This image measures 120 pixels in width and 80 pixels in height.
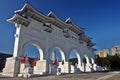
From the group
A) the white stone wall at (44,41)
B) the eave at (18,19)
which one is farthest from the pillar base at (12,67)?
the eave at (18,19)

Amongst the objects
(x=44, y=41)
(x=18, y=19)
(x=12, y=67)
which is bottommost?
(x=12, y=67)

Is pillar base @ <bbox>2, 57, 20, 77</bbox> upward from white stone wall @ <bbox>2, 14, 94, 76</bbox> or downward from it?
downward

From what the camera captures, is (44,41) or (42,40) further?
(44,41)

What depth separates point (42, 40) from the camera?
830 inches

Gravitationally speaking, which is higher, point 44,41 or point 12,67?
point 44,41

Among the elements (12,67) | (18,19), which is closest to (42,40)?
(18,19)

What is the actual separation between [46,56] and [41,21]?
17.7 ft

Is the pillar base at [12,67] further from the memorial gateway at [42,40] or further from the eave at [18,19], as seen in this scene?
the eave at [18,19]

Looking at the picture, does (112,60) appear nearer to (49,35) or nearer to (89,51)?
(89,51)

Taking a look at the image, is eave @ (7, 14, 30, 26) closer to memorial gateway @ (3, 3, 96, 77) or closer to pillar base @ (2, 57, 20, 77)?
memorial gateway @ (3, 3, 96, 77)

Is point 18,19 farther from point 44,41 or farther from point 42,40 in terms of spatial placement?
point 44,41

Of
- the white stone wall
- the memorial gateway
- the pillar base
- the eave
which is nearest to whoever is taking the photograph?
the pillar base

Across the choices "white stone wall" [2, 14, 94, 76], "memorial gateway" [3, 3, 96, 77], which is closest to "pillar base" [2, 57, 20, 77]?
"memorial gateway" [3, 3, 96, 77]

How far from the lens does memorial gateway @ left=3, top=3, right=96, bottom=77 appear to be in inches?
652
